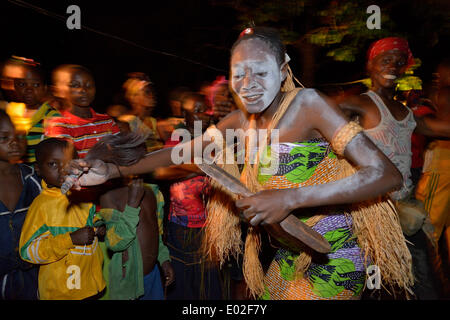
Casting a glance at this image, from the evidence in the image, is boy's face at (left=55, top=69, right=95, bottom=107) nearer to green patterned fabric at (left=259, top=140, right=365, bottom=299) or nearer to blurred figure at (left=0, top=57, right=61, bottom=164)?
blurred figure at (left=0, top=57, right=61, bottom=164)

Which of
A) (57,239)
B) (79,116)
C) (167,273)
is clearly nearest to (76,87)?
(79,116)

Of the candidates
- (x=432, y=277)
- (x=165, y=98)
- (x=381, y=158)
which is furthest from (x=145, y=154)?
(x=165, y=98)

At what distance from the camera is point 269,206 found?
1.51 m

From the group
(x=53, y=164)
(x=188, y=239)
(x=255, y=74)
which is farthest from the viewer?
(x=188, y=239)

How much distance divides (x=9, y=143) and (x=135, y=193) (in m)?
1.09

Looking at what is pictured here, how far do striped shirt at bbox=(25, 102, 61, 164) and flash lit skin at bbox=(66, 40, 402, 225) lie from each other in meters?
2.39

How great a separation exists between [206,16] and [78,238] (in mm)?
8732

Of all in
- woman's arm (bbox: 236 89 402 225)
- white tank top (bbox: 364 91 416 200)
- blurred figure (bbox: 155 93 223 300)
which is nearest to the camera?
woman's arm (bbox: 236 89 402 225)

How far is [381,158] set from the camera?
1.48m

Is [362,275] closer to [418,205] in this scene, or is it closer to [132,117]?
[418,205]

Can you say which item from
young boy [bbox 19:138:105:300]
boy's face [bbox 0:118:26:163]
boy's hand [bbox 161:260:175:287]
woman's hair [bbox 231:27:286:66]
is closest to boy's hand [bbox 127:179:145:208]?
young boy [bbox 19:138:105:300]

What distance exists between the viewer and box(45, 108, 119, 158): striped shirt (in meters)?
3.15

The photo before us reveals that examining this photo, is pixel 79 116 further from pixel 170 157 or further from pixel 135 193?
pixel 170 157

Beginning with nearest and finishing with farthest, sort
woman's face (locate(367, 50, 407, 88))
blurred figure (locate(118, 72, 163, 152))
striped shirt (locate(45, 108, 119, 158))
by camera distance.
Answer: woman's face (locate(367, 50, 407, 88)) < striped shirt (locate(45, 108, 119, 158)) < blurred figure (locate(118, 72, 163, 152))
